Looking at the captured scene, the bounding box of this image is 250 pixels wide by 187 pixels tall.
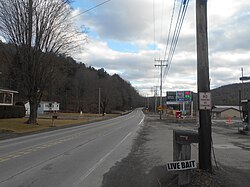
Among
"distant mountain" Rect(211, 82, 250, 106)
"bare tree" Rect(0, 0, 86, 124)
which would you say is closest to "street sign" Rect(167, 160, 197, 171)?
"bare tree" Rect(0, 0, 86, 124)

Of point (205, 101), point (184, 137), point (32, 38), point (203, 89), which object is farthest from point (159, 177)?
point (32, 38)

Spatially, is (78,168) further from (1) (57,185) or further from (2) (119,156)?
(2) (119,156)

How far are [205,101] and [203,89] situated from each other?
12.8 inches

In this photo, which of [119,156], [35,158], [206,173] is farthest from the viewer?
[119,156]

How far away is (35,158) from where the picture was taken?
13125 millimetres

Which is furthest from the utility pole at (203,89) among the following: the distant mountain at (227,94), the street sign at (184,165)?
the distant mountain at (227,94)

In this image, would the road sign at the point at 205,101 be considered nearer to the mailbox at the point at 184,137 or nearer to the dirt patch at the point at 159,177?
the mailbox at the point at 184,137

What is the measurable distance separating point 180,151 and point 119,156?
571cm

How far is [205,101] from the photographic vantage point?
9.14 m

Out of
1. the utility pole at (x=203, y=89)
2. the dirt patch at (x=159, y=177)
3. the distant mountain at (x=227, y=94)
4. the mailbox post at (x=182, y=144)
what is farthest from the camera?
the distant mountain at (x=227, y=94)

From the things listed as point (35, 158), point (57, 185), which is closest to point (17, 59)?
point (35, 158)

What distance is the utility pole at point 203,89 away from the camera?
357 inches

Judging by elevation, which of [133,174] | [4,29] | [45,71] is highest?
[4,29]

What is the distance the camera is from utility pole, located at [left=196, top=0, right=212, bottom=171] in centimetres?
908
